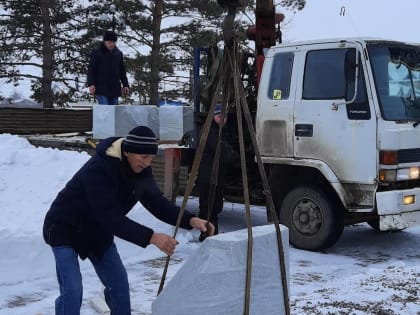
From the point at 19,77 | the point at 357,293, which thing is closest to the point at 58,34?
the point at 19,77

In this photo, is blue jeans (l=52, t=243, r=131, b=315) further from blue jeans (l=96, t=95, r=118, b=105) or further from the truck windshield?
blue jeans (l=96, t=95, r=118, b=105)

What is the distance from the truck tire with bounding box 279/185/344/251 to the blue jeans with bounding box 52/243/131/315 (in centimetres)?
395

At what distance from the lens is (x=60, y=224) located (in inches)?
A: 151

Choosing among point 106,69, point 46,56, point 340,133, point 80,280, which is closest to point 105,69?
point 106,69

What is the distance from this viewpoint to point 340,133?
24.0 ft

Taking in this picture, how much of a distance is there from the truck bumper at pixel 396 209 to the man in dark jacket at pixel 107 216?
370cm

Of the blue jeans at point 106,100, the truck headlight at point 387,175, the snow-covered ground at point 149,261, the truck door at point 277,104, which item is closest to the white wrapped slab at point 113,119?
the blue jeans at point 106,100

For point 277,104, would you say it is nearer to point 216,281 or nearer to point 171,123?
point 216,281

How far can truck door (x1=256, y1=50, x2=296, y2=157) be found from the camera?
7738 mm

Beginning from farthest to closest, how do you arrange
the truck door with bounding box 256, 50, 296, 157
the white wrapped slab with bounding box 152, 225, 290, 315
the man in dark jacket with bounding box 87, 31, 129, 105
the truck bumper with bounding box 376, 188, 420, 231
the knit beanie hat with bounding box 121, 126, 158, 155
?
1. the man in dark jacket with bounding box 87, 31, 129, 105
2. the truck door with bounding box 256, 50, 296, 157
3. the truck bumper with bounding box 376, 188, 420, 231
4. the knit beanie hat with bounding box 121, 126, 158, 155
5. the white wrapped slab with bounding box 152, 225, 290, 315

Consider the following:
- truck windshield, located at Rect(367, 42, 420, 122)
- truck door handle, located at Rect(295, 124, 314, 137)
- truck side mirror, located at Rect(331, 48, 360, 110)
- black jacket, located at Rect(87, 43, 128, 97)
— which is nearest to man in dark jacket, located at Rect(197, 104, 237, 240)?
truck door handle, located at Rect(295, 124, 314, 137)

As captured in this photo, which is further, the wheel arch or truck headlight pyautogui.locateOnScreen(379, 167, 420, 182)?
the wheel arch

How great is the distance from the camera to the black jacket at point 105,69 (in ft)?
34.1

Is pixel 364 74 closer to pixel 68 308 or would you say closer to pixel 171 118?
pixel 68 308
